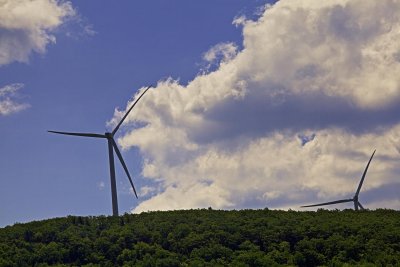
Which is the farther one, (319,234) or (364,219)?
(364,219)

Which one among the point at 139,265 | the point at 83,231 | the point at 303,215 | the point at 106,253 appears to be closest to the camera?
the point at 139,265

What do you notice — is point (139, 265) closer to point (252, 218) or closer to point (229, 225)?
point (229, 225)

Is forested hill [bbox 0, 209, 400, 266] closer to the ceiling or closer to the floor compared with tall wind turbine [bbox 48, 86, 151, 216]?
closer to the floor

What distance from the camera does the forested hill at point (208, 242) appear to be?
71.1m

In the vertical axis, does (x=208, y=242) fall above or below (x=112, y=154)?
below

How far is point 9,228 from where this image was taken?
82.8 metres

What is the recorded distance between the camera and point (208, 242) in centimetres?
7369

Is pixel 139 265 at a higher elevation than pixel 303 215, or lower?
lower

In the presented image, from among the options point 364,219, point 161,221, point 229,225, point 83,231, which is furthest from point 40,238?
point 364,219

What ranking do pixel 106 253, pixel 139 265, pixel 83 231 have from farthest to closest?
1. pixel 83 231
2. pixel 106 253
3. pixel 139 265

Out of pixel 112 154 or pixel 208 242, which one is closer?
pixel 208 242

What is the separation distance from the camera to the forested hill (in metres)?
71.1

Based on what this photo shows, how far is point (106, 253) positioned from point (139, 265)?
6.29 metres

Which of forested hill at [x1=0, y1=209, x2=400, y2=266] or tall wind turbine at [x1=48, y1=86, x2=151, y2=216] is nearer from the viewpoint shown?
forested hill at [x1=0, y1=209, x2=400, y2=266]
